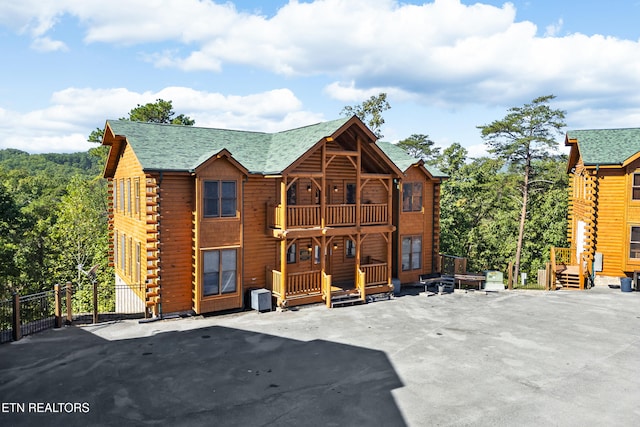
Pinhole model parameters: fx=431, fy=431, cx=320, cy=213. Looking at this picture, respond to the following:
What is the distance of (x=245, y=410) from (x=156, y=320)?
28.6ft

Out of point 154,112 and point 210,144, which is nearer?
point 210,144

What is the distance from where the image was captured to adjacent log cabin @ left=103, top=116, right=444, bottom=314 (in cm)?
1803

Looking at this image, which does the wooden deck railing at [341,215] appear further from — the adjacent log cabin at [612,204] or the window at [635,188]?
the window at [635,188]

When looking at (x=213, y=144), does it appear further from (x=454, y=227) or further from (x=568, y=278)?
(x=454, y=227)

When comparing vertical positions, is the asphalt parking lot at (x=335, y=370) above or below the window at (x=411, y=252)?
below

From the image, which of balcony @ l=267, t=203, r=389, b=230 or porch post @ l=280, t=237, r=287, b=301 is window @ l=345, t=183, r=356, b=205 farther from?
porch post @ l=280, t=237, r=287, b=301

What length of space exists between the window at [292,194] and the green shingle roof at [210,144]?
1654 mm

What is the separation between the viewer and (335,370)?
13000mm

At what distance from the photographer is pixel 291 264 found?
21.5 m

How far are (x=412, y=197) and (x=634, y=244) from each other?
12171 millimetres

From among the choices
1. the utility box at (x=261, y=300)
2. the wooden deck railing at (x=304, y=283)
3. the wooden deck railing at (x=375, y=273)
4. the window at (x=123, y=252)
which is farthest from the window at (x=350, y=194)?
the window at (x=123, y=252)

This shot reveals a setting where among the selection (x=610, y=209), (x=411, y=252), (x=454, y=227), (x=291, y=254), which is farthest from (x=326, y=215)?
(x=454, y=227)

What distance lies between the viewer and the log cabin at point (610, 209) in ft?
76.7

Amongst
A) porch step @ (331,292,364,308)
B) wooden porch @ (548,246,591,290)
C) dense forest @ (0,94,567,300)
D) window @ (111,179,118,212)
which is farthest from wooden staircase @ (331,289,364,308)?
dense forest @ (0,94,567,300)
